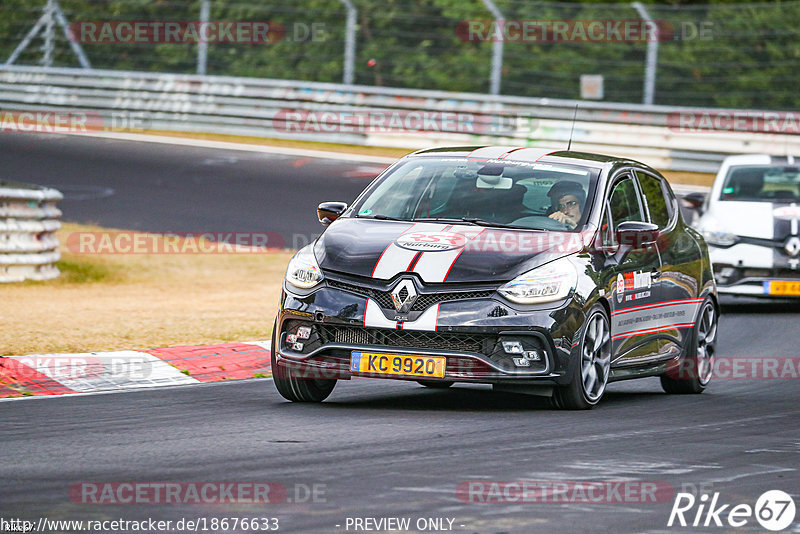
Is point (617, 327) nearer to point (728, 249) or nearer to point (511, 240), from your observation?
point (511, 240)

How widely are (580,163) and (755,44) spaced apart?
1803 centimetres

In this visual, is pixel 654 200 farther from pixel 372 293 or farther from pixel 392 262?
pixel 372 293

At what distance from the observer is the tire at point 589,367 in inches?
350

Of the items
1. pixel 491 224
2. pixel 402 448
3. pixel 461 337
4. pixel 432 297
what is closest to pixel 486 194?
pixel 491 224

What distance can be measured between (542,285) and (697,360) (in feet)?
8.20

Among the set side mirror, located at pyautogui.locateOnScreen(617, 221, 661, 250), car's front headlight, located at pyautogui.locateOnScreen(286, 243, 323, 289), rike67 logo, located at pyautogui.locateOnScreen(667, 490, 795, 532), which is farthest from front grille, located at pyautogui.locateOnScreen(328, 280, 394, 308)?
rike67 logo, located at pyautogui.locateOnScreen(667, 490, 795, 532)

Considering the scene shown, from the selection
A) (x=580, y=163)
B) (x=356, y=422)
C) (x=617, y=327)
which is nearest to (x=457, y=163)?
(x=580, y=163)

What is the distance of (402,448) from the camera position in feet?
24.3

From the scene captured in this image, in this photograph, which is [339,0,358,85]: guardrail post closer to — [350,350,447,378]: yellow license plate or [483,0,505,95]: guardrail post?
[483,0,505,95]: guardrail post

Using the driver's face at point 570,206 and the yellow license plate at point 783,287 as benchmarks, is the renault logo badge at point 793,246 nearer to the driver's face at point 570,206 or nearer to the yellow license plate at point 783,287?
the yellow license plate at point 783,287

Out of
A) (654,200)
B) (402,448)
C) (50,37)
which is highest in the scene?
(50,37)

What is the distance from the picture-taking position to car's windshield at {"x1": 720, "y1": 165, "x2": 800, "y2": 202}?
1655 centimetres

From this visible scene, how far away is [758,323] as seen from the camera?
15.4m

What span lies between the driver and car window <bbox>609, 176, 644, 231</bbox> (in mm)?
298
